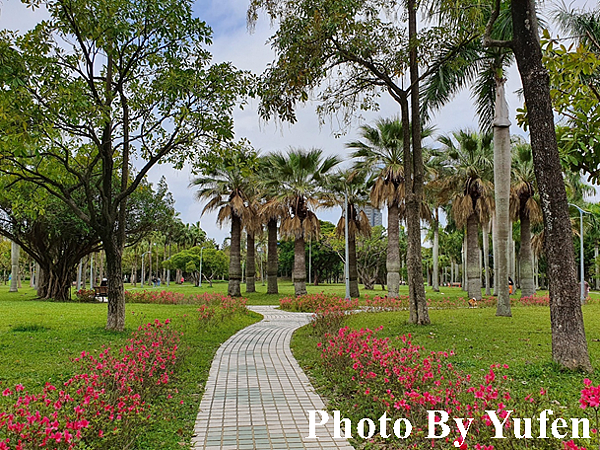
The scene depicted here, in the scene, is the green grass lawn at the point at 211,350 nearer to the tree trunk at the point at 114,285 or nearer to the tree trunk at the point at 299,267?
the tree trunk at the point at 114,285

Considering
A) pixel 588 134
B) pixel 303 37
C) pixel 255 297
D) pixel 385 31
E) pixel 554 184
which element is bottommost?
pixel 255 297

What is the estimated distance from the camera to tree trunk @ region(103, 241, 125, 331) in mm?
10711

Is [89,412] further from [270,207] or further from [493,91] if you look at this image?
[270,207]

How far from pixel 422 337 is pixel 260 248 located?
70.8m

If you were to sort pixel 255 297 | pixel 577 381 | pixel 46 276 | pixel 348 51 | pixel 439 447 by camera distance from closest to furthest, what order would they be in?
pixel 439 447 < pixel 577 381 < pixel 348 51 < pixel 46 276 < pixel 255 297

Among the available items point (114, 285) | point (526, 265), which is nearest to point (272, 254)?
point (526, 265)

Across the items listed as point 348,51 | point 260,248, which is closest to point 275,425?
point 348,51

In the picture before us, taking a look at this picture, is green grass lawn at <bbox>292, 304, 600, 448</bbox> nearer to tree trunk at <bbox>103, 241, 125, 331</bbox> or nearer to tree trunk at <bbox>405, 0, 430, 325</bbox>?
tree trunk at <bbox>405, 0, 430, 325</bbox>

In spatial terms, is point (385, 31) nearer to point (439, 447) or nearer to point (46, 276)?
point (439, 447)

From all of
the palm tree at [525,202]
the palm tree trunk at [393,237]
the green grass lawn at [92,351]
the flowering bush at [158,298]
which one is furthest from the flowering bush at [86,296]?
the palm tree at [525,202]

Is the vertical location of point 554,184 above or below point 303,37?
below

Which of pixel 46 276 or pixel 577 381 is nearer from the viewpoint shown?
pixel 577 381

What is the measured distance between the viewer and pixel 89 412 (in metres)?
3.82

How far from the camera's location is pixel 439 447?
153 inches
